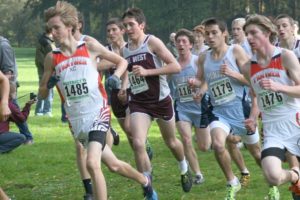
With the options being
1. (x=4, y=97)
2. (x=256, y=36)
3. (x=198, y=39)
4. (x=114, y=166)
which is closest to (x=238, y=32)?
(x=198, y=39)

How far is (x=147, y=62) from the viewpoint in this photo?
9.40 meters

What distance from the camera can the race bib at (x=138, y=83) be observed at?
31.0 ft

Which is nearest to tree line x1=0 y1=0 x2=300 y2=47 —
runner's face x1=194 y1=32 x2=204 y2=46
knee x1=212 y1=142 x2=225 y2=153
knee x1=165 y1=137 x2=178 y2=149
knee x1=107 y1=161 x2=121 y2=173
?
runner's face x1=194 y1=32 x2=204 y2=46

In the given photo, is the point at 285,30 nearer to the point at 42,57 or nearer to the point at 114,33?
the point at 114,33

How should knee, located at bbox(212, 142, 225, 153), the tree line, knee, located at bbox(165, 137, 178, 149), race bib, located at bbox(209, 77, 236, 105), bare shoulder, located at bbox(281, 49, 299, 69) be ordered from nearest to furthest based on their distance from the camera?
bare shoulder, located at bbox(281, 49, 299, 69) < knee, located at bbox(212, 142, 225, 153) < race bib, located at bbox(209, 77, 236, 105) < knee, located at bbox(165, 137, 178, 149) < the tree line

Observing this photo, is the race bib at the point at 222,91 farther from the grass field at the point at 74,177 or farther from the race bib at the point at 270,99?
the race bib at the point at 270,99

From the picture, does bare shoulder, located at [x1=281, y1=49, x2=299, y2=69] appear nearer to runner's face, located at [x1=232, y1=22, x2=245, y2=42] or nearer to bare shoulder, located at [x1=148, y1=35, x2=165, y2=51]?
bare shoulder, located at [x1=148, y1=35, x2=165, y2=51]

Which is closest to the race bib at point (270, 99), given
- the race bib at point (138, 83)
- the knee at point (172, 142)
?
the race bib at point (138, 83)

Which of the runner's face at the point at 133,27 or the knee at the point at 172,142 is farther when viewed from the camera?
the knee at the point at 172,142

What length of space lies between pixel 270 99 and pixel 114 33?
4313 mm

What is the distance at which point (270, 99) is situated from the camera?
7500 mm

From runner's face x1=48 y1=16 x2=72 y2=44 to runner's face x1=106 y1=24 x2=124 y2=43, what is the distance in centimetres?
349

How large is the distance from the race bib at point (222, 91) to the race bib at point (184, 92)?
62.1 inches

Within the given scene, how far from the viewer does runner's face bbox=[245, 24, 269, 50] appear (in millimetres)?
7520
